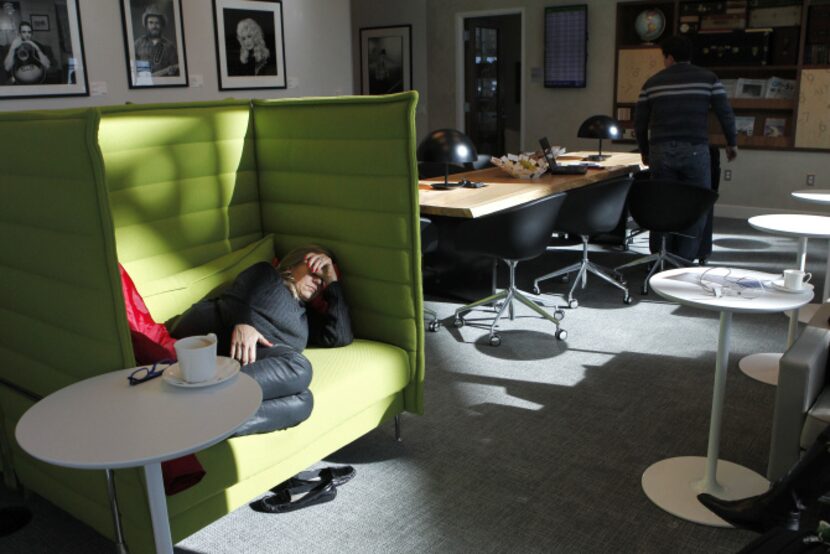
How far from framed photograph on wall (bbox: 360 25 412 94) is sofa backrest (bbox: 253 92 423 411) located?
7212 mm

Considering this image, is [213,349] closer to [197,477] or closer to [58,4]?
[197,477]

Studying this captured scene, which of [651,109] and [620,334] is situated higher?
[651,109]

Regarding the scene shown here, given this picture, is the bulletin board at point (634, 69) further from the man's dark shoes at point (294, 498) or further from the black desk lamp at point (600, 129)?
the man's dark shoes at point (294, 498)

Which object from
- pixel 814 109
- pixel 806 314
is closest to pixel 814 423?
pixel 806 314

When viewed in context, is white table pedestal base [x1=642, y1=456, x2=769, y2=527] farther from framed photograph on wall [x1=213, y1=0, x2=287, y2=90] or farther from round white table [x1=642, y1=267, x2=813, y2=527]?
framed photograph on wall [x1=213, y1=0, x2=287, y2=90]

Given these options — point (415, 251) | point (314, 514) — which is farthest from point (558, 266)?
point (314, 514)

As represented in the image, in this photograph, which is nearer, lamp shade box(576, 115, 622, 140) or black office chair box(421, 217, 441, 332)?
black office chair box(421, 217, 441, 332)

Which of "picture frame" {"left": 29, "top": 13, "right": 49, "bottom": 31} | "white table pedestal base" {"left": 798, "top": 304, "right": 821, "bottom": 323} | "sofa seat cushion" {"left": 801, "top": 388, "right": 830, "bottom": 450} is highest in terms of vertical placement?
"picture frame" {"left": 29, "top": 13, "right": 49, "bottom": 31}

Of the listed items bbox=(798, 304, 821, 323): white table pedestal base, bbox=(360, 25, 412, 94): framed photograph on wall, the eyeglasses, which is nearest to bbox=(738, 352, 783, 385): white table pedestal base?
bbox=(798, 304, 821, 323): white table pedestal base

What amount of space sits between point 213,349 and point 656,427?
6.95 ft

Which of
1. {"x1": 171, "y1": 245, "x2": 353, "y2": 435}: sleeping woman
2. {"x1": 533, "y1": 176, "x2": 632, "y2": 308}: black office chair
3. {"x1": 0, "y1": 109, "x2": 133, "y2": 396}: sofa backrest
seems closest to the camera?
{"x1": 0, "y1": 109, "x2": 133, "y2": 396}: sofa backrest

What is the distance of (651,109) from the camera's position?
5527mm

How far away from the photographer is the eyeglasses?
196cm

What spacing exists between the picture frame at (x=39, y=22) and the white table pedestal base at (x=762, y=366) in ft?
16.3
